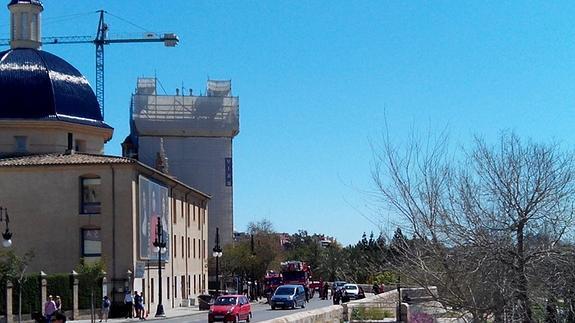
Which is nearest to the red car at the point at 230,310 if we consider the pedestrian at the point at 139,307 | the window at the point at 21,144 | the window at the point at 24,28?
the pedestrian at the point at 139,307

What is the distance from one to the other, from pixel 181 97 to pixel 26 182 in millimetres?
52802

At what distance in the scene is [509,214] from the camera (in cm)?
1598

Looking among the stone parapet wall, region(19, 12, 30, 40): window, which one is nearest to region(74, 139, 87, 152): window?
region(19, 12, 30, 40): window

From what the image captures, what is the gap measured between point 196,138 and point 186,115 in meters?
2.99

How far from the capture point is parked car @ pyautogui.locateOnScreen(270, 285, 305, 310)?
53656 mm

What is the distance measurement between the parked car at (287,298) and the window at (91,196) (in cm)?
1175

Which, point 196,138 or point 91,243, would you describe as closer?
point 91,243

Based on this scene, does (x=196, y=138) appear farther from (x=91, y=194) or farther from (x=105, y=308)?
(x=105, y=308)

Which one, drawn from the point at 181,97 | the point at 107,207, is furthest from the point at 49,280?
the point at 181,97

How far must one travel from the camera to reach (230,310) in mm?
40562

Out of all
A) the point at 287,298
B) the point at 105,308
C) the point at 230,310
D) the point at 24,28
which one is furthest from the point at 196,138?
the point at 230,310

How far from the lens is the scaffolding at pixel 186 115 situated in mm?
105875

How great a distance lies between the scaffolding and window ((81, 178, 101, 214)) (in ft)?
164

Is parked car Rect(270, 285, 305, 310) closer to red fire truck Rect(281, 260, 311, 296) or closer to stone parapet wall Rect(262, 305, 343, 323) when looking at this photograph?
red fire truck Rect(281, 260, 311, 296)
